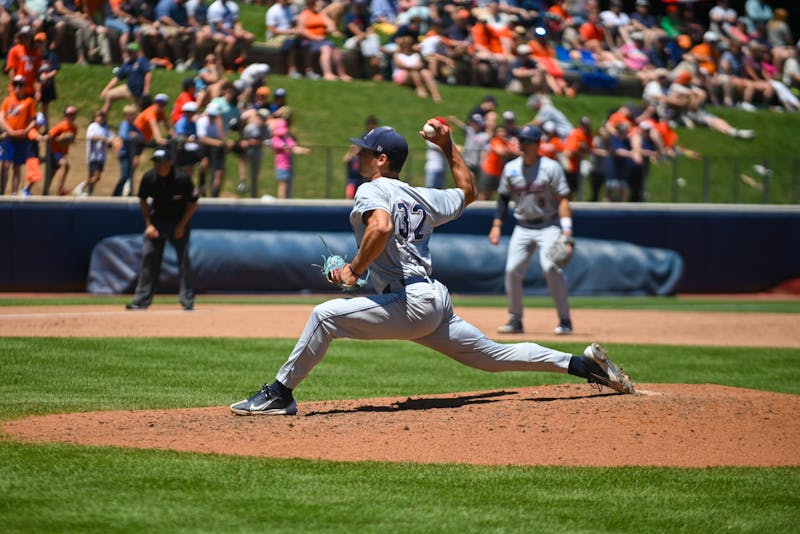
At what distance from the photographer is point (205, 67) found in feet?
68.2

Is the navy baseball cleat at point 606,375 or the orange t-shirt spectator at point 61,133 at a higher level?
the navy baseball cleat at point 606,375

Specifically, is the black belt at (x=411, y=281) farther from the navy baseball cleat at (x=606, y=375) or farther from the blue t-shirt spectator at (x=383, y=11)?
the blue t-shirt spectator at (x=383, y=11)

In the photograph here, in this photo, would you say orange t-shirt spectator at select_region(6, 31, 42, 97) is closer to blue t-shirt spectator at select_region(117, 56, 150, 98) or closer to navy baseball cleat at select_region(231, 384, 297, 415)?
blue t-shirt spectator at select_region(117, 56, 150, 98)

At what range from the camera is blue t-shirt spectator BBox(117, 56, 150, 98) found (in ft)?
63.6

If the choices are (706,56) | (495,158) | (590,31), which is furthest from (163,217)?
(706,56)

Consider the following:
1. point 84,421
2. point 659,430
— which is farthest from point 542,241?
point 84,421

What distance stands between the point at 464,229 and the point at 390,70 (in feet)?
15.7

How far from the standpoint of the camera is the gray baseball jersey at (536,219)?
1295 centimetres

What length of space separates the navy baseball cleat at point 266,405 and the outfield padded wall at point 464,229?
38.4 feet

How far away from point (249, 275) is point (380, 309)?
12.3 metres

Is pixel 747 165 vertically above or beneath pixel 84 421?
beneath

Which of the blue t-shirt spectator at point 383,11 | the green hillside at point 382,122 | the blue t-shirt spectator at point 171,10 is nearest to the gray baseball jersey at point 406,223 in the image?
the green hillside at point 382,122

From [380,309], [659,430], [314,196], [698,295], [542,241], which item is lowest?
[698,295]

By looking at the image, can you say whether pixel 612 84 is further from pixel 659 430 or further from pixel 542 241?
pixel 659 430
